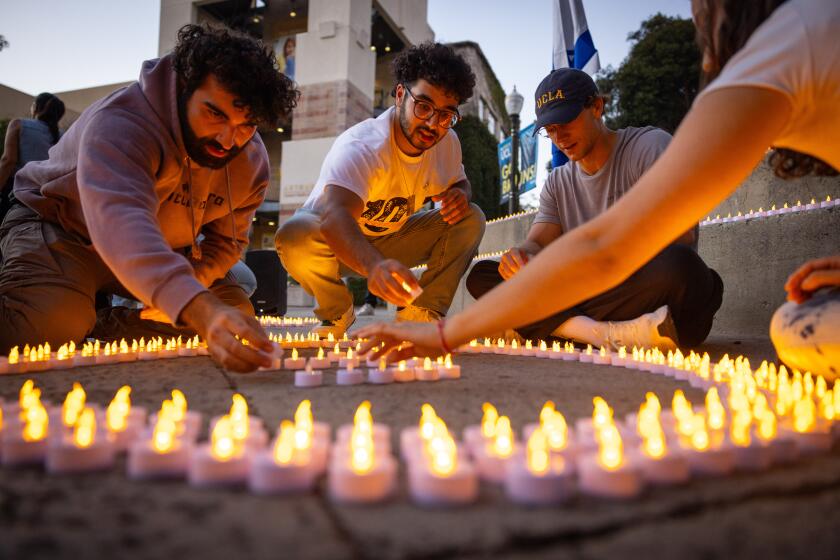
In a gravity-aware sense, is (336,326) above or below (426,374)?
above

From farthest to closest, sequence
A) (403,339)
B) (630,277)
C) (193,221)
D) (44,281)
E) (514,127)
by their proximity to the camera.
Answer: (514,127) < (630,277) < (193,221) < (44,281) < (403,339)

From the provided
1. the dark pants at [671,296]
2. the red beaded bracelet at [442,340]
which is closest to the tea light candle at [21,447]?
the red beaded bracelet at [442,340]

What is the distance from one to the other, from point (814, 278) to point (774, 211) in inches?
116

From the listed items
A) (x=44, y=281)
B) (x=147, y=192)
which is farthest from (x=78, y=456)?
(x=44, y=281)

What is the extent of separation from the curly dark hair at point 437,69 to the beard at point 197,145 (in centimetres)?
150

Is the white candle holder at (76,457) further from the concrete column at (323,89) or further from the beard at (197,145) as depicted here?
the concrete column at (323,89)

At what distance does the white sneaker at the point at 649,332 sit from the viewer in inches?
132

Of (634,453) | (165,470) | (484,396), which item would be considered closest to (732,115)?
(634,453)

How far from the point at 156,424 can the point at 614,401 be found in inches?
58.6

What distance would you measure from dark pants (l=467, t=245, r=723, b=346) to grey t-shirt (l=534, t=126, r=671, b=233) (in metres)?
0.63

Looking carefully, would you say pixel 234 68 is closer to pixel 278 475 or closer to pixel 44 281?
pixel 44 281

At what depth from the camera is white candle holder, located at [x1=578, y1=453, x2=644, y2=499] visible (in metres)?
1.05

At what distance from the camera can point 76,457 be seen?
117 centimetres

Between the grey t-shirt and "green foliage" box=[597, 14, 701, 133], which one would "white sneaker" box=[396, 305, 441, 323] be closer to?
the grey t-shirt
